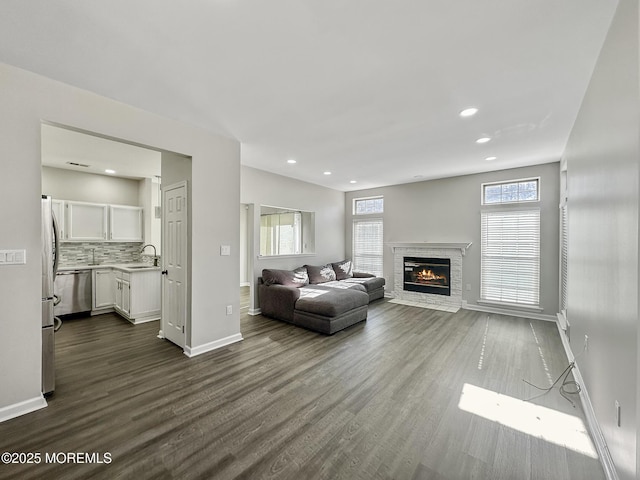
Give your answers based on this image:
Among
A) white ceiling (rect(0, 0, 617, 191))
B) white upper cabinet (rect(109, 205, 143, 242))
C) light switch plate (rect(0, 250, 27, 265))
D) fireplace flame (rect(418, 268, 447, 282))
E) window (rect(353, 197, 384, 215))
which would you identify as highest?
white ceiling (rect(0, 0, 617, 191))

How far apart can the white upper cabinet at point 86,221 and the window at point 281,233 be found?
10.2ft

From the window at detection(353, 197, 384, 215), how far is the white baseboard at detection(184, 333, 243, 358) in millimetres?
4745

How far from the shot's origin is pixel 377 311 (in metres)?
5.33

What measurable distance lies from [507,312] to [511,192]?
7.53ft

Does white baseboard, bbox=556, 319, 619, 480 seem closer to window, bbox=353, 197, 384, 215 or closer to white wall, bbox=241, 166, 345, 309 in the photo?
white wall, bbox=241, 166, 345, 309

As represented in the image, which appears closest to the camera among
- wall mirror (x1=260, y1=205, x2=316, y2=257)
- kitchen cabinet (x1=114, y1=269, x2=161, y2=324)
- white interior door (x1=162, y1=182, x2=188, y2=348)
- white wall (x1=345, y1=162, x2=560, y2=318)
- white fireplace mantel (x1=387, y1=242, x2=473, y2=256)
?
white interior door (x1=162, y1=182, x2=188, y2=348)

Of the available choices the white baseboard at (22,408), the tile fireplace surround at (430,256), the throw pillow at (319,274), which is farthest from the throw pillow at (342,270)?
the white baseboard at (22,408)

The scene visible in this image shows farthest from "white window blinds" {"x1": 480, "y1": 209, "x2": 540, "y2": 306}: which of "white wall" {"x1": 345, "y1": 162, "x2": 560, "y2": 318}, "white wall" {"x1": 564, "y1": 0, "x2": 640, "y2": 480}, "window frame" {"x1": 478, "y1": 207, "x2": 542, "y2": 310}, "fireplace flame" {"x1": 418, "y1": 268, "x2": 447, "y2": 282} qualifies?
"white wall" {"x1": 564, "y1": 0, "x2": 640, "y2": 480}

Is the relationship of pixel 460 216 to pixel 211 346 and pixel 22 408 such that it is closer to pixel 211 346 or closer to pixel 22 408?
pixel 211 346

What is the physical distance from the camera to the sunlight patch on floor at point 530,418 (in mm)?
1884

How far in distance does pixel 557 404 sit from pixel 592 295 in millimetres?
995

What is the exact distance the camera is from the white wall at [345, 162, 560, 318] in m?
4.70

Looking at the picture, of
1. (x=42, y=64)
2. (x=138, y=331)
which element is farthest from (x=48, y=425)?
(x=42, y=64)

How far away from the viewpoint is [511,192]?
516 centimetres
